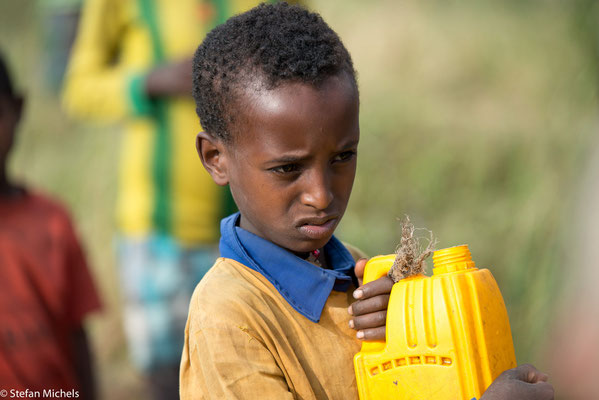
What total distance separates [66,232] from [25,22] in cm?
221

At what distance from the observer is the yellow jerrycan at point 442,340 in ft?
4.82

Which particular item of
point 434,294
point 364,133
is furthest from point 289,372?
point 364,133

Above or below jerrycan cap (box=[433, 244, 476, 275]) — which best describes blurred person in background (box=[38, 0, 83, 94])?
above

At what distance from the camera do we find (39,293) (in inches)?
127

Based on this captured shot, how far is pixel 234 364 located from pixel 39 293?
1988 mm

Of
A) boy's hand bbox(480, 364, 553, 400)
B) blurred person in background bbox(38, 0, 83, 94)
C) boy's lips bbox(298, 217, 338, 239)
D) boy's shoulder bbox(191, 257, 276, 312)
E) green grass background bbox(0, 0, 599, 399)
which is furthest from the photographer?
green grass background bbox(0, 0, 599, 399)

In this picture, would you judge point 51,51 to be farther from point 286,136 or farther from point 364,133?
point 286,136

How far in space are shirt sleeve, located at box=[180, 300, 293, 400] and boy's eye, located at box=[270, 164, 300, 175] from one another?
1.04 ft

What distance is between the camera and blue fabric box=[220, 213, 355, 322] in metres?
1.64

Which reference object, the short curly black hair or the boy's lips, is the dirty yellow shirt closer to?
the boy's lips

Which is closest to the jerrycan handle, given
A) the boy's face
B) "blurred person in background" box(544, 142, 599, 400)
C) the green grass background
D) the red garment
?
the boy's face

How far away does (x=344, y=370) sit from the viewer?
5.29ft

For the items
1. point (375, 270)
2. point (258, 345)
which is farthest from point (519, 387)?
point (258, 345)

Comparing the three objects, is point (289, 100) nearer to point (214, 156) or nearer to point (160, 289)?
point (214, 156)
